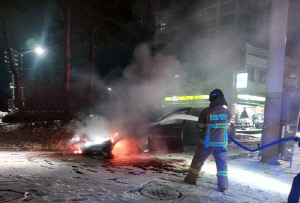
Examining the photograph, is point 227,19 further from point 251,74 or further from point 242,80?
point 242,80

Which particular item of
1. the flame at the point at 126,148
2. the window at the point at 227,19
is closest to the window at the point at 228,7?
the window at the point at 227,19

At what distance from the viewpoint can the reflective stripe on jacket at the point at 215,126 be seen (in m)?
4.09

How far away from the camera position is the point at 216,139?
4086 mm

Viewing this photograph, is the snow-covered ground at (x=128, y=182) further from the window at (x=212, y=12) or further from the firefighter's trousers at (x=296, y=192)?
the window at (x=212, y=12)

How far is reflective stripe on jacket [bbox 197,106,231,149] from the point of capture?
4090mm

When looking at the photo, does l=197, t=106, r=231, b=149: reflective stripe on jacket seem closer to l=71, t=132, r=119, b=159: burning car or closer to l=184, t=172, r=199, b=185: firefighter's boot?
l=184, t=172, r=199, b=185: firefighter's boot

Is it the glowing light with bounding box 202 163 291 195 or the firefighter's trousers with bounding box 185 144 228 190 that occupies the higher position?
the firefighter's trousers with bounding box 185 144 228 190

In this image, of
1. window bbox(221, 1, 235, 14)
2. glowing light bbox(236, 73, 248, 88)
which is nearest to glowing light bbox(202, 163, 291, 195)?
glowing light bbox(236, 73, 248, 88)

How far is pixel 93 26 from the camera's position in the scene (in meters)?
15.4

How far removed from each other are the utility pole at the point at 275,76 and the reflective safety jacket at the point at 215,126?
321cm

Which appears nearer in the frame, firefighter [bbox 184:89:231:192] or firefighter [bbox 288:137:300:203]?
firefighter [bbox 288:137:300:203]

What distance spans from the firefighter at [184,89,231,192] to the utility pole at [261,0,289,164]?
3215mm

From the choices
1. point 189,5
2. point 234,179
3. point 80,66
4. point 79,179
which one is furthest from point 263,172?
point 80,66

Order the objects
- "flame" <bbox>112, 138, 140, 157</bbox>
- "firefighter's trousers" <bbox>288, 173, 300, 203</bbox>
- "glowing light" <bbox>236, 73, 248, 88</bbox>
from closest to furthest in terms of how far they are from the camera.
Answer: "firefighter's trousers" <bbox>288, 173, 300, 203</bbox>
"flame" <bbox>112, 138, 140, 157</bbox>
"glowing light" <bbox>236, 73, 248, 88</bbox>
